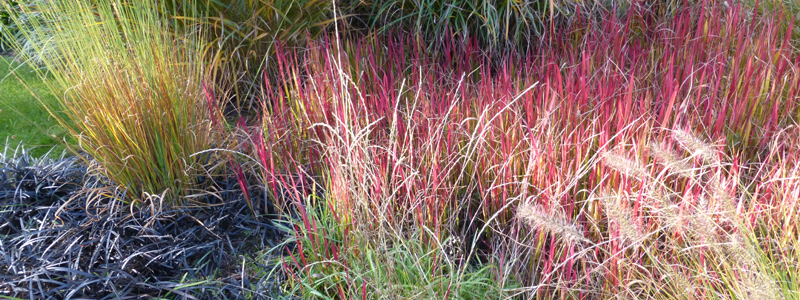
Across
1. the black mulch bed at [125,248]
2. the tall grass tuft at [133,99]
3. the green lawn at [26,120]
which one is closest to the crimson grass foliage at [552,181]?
the black mulch bed at [125,248]

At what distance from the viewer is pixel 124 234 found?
208 centimetres

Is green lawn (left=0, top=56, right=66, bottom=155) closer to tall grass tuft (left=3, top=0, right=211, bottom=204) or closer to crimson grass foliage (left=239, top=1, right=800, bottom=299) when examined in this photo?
tall grass tuft (left=3, top=0, right=211, bottom=204)

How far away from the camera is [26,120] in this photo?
135 inches

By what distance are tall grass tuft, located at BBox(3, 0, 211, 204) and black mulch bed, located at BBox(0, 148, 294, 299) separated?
140 mm

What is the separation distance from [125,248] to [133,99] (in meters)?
0.54

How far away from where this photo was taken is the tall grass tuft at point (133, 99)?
6.52ft

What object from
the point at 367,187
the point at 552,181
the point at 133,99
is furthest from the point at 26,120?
the point at 552,181

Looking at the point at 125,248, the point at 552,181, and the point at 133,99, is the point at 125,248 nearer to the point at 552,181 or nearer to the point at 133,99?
the point at 133,99

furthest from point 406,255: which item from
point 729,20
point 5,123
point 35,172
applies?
point 5,123

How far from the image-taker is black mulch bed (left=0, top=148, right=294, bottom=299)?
5.95 feet

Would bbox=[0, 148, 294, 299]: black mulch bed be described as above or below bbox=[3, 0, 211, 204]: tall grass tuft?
below

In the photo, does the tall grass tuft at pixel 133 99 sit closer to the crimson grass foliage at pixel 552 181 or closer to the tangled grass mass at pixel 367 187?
the tangled grass mass at pixel 367 187

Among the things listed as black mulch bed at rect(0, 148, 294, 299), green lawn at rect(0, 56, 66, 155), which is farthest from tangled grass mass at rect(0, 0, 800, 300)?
green lawn at rect(0, 56, 66, 155)

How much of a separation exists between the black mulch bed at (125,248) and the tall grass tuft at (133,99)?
0.14 meters
